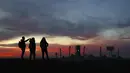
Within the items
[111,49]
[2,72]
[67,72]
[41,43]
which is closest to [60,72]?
[67,72]

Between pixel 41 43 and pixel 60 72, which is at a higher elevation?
pixel 41 43

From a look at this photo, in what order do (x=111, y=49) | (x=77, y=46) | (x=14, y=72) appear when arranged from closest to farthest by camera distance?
(x=14, y=72) < (x=77, y=46) < (x=111, y=49)

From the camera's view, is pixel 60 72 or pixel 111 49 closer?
pixel 60 72

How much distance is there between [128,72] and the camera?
66.6 feet

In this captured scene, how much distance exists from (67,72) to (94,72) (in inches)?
64.6

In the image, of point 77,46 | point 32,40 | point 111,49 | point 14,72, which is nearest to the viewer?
point 14,72

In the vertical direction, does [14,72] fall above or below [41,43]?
below

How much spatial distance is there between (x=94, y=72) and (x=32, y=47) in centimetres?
1406

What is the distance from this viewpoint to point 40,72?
19.8 m

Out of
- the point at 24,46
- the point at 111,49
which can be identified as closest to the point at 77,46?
the point at 111,49

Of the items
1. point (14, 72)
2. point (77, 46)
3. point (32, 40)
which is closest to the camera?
point (14, 72)

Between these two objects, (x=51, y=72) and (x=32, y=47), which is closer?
(x=51, y=72)

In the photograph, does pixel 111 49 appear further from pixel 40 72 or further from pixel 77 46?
pixel 40 72

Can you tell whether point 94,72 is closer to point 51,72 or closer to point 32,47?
point 51,72
